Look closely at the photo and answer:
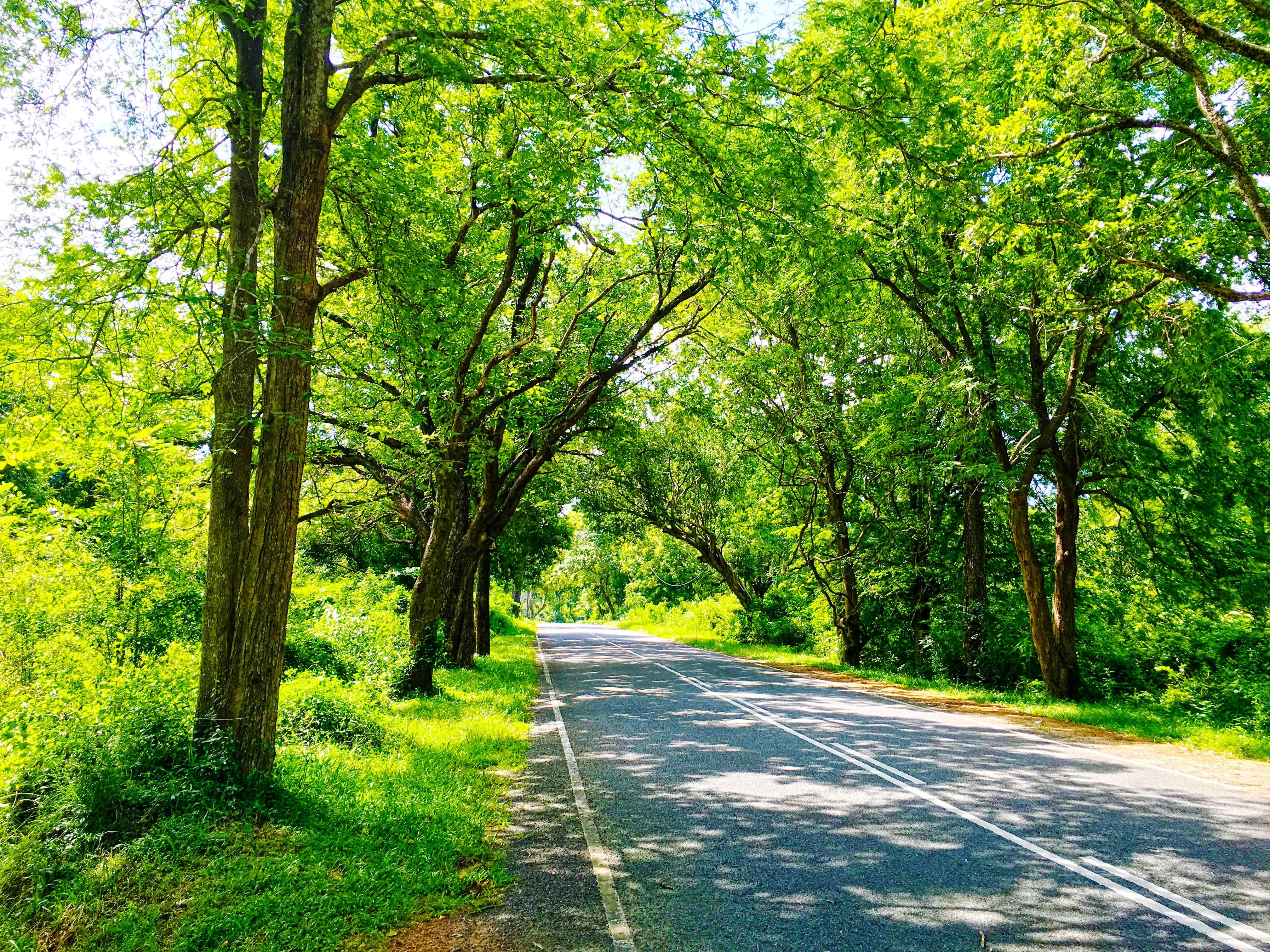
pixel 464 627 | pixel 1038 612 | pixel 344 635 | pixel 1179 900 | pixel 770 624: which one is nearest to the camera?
pixel 1179 900

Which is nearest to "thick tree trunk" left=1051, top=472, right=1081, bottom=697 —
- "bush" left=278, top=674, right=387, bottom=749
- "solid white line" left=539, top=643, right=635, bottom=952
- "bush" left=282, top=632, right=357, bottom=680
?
"solid white line" left=539, top=643, right=635, bottom=952

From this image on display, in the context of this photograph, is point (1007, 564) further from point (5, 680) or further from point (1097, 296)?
point (5, 680)

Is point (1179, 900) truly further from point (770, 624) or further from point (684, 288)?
point (770, 624)

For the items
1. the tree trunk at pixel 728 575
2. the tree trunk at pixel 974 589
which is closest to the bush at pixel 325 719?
the tree trunk at pixel 974 589

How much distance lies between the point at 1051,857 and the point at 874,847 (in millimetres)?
1196

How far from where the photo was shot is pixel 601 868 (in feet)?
16.4

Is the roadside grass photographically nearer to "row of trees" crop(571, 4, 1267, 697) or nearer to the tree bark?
"row of trees" crop(571, 4, 1267, 697)

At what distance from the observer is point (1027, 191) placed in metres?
10.4

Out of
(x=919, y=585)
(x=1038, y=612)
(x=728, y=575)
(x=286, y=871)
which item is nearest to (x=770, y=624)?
(x=728, y=575)

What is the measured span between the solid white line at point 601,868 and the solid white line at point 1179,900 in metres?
3.27

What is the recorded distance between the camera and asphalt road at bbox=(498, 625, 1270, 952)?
397 cm

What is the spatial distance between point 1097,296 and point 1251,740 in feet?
21.7

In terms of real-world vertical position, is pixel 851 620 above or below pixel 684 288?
below

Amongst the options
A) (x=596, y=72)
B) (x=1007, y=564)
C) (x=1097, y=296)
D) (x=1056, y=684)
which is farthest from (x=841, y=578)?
(x=596, y=72)
